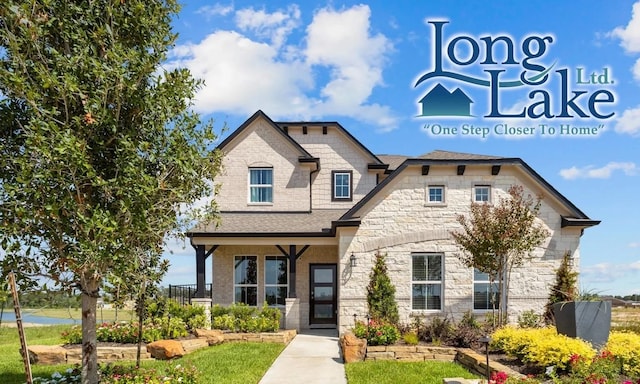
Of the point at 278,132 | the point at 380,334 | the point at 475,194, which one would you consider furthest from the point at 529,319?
the point at 278,132

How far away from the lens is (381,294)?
15.6 meters

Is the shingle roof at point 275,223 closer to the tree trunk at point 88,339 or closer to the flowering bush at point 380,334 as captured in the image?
the flowering bush at point 380,334

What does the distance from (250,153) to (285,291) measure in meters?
5.23

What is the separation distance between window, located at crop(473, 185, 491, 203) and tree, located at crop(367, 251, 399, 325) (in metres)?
3.45

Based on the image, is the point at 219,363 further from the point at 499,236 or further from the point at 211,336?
the point at 499,236

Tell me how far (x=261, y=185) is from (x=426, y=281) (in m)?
7.10

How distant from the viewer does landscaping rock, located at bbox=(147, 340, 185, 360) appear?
11.9 metres

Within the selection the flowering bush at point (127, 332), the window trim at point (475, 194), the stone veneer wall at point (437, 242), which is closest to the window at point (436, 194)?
the stone veneer wall at point (437, 242)

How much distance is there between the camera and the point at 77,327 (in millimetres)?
13484

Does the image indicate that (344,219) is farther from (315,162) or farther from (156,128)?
(156,128)

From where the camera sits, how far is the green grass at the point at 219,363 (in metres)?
10.1

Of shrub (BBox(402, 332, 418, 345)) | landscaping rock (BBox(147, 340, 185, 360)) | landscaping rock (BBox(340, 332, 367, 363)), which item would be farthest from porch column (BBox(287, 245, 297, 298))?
landscaping rock (BBox(147, 340, 185, 360))

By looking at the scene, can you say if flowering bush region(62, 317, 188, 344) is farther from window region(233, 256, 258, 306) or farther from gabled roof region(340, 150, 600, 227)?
gabled roof region(340, 150, 600, 227)

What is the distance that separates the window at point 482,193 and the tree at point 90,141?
10350mm
